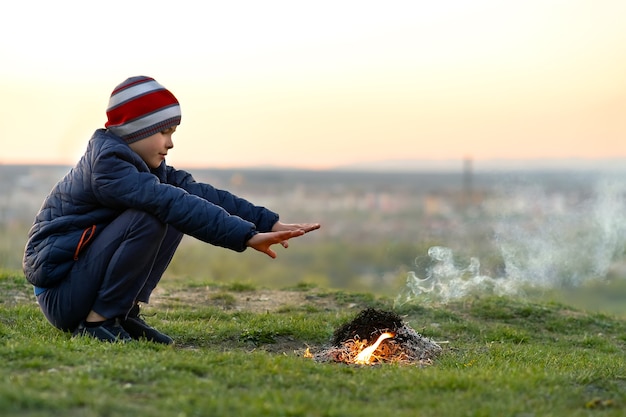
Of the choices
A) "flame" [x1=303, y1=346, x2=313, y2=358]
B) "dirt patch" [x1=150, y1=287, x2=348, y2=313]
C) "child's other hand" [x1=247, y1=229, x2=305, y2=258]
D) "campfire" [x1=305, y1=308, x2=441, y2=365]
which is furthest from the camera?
"dirt patch" [x1=150, y1=287, x2=348, y2=313]

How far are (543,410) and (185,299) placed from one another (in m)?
5.96

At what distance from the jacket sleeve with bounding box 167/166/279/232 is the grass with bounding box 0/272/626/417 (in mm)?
1050

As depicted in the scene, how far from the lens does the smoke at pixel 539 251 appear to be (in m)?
11.5

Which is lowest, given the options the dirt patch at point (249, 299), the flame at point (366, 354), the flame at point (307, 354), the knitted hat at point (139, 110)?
the dirt patch at point (249, 299)

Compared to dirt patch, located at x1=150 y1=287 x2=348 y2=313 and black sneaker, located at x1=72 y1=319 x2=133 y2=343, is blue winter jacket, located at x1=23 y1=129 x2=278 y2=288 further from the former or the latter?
dirt patch, located at x1=150 y1=287 x2=348 y2=313

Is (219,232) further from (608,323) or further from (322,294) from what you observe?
(608,323)

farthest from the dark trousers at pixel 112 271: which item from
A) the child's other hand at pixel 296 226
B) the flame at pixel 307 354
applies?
the flame at pixel 307 354

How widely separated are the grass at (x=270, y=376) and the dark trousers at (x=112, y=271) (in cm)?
29

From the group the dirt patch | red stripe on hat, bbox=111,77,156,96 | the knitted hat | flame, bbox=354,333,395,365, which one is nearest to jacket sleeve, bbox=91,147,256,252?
the knitted hat

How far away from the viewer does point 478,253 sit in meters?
12.3

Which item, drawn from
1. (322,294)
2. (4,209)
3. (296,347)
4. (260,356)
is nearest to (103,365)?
(260,356)

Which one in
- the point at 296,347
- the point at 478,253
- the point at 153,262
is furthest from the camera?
the point at 478,253

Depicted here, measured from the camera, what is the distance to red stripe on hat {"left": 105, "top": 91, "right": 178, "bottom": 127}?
22.1 ft

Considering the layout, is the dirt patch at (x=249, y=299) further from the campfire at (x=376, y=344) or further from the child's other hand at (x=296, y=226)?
the child's other hand at (x=296, y=226)
